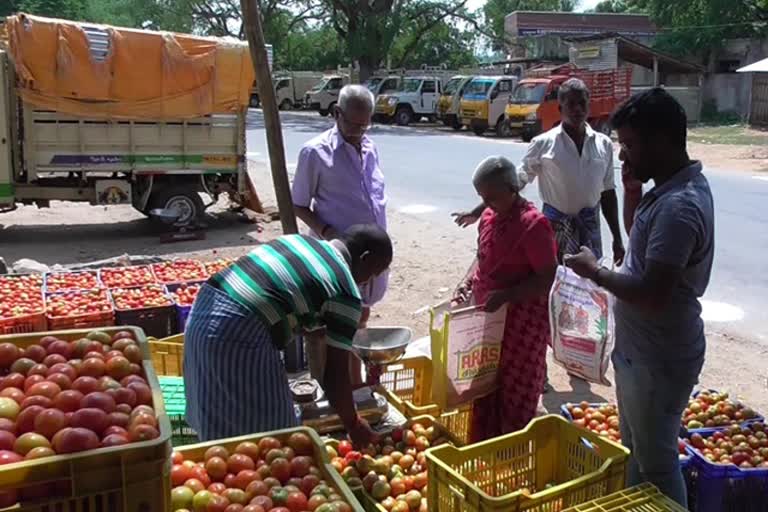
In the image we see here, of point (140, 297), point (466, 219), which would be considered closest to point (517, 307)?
point (466, 219)

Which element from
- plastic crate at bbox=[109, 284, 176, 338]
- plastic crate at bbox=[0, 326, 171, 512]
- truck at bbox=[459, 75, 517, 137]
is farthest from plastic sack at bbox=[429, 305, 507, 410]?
truck at bbox=[459, 75, 517, 137]

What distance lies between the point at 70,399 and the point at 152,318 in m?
3.80

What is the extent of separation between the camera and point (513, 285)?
12.3 feet

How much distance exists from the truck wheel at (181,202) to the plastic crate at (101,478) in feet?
31.8

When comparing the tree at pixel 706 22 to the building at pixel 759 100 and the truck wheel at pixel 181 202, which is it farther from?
the truck wheel at pixel 181 202

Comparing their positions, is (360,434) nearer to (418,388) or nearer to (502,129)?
(418,388)

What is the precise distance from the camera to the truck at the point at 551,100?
74.3 feet

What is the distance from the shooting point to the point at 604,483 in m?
2.75

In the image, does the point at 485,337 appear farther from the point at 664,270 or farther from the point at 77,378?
the point at 77,378

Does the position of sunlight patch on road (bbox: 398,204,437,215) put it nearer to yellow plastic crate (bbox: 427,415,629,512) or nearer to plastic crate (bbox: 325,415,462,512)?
plastic crate (bbox: 325,415,462,512)

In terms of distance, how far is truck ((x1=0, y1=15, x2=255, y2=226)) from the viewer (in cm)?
982

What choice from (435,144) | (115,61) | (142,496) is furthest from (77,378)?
(435,144)

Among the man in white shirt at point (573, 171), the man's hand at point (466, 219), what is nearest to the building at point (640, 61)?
the man in white shirt at point (573, 171)

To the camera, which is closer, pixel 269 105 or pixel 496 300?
pixel 496 300
